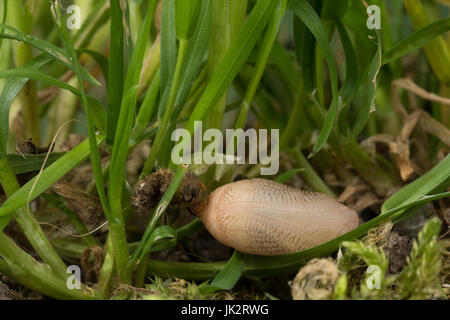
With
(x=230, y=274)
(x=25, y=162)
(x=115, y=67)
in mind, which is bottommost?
(x=230, y=274)

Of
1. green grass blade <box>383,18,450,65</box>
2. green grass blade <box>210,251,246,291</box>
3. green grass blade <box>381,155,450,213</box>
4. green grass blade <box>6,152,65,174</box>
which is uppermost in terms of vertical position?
green grass blade <box>383,18,450,65</box>

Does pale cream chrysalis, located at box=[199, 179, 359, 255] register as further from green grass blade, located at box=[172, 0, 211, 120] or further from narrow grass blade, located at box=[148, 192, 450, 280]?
green grass blade, located at box=[172, 0, 211, 120]

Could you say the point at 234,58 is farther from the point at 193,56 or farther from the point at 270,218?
the point at 270,218

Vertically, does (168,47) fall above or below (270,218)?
above

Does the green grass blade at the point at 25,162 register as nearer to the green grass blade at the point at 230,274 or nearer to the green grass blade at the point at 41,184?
the green grass blade at the point at 41,184

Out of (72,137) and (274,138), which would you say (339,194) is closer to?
(274,138)

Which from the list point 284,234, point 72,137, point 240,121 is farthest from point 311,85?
point 72,137

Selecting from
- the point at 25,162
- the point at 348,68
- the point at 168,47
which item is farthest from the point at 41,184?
the point at 348,68

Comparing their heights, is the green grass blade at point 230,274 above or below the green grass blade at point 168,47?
below

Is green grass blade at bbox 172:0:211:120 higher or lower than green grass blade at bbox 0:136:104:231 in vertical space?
higher

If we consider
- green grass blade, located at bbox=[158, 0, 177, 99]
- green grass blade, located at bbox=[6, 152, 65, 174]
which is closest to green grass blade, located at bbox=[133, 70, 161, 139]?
green grass blade, located at bbox=[158, 0, 177, 99]

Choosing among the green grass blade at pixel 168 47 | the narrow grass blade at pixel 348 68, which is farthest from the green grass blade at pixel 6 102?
the narrow grass blade at pixel 348 68
